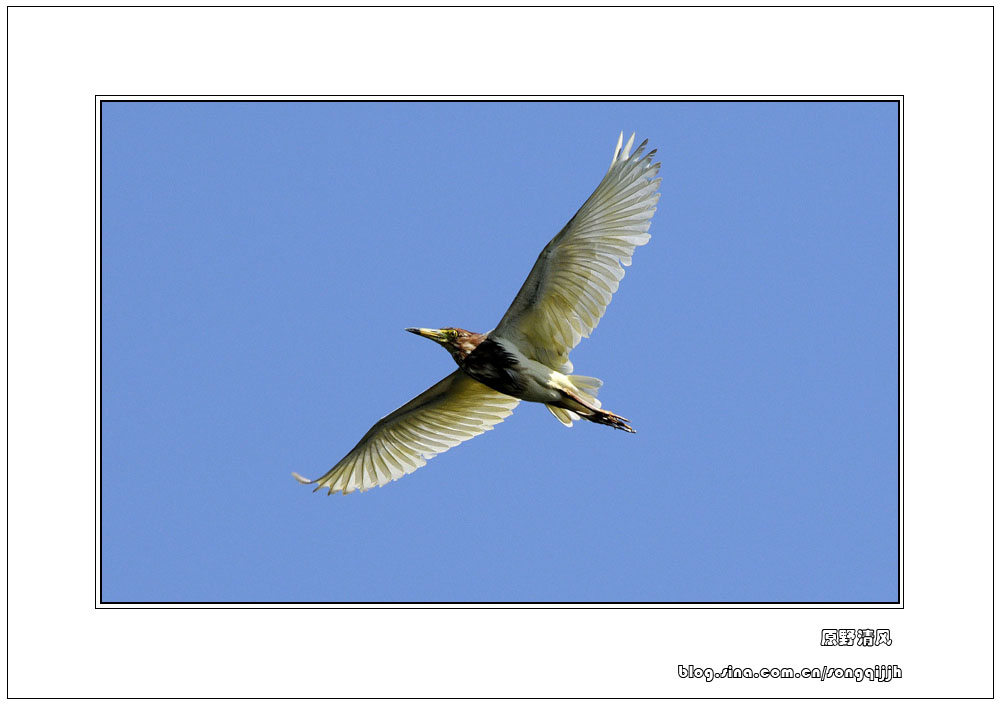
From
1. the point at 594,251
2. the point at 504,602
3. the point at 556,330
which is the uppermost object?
the point at 594,251

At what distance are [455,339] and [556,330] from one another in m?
0.98

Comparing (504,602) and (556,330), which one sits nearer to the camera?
(504,602)

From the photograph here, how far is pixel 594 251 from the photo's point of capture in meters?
9.31

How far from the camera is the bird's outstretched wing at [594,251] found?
922cm

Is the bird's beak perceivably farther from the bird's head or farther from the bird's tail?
the bird's tail

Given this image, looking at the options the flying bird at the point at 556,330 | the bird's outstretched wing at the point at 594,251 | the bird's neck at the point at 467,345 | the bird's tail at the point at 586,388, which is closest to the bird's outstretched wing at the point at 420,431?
the flying bird at the point at 556,330

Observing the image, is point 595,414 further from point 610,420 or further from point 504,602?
point 504,602

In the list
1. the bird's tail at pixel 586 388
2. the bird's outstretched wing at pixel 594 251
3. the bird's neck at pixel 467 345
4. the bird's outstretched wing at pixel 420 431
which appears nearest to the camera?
the bird's outstretched wing at pixel 594 251

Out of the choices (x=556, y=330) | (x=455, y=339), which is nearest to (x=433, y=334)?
(x=455, y=339)

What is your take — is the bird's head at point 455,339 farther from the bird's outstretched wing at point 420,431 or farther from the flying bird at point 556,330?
the bird's outstretched wing at point 420,431

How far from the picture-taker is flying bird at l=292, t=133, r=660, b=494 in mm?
9242
